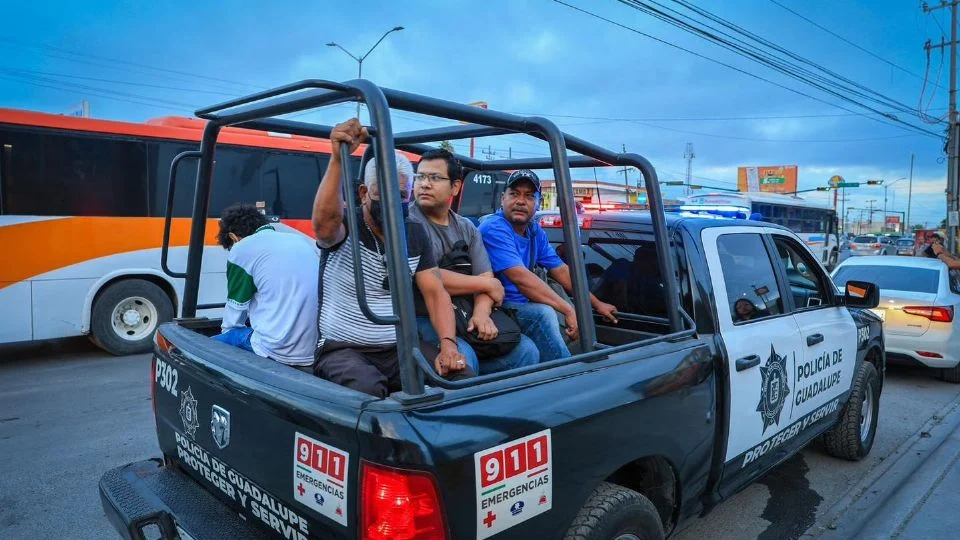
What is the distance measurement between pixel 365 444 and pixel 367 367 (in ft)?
2.18

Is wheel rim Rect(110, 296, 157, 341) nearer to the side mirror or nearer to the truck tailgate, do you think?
the truck tailgate

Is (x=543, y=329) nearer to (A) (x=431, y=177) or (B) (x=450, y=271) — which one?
(B) (x=450, y=271)

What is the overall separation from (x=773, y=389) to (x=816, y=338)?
662mm

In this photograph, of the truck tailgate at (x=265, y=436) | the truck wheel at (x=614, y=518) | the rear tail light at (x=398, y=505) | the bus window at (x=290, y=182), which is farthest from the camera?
the bus window at (x=290, y=182)

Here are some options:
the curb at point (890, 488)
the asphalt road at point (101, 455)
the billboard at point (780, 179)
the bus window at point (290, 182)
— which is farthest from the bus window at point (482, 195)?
the billboard at point (780, 179)

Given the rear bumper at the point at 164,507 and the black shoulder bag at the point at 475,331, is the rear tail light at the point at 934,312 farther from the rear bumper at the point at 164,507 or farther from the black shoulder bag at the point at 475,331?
the rear bumper at the point at 164,507

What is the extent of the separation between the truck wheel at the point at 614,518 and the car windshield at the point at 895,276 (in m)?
6.30

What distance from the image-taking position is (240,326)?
3439 millimetres

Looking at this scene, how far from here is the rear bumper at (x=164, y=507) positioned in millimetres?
2266

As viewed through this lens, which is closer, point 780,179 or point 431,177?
point 431,177

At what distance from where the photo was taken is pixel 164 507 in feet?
7.92

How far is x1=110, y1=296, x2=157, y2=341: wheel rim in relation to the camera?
26.9 ft

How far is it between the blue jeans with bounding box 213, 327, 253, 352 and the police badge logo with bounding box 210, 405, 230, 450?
36.0 inches

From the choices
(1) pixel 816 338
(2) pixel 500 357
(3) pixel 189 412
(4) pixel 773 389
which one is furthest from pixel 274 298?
(1) pixel 816 338
